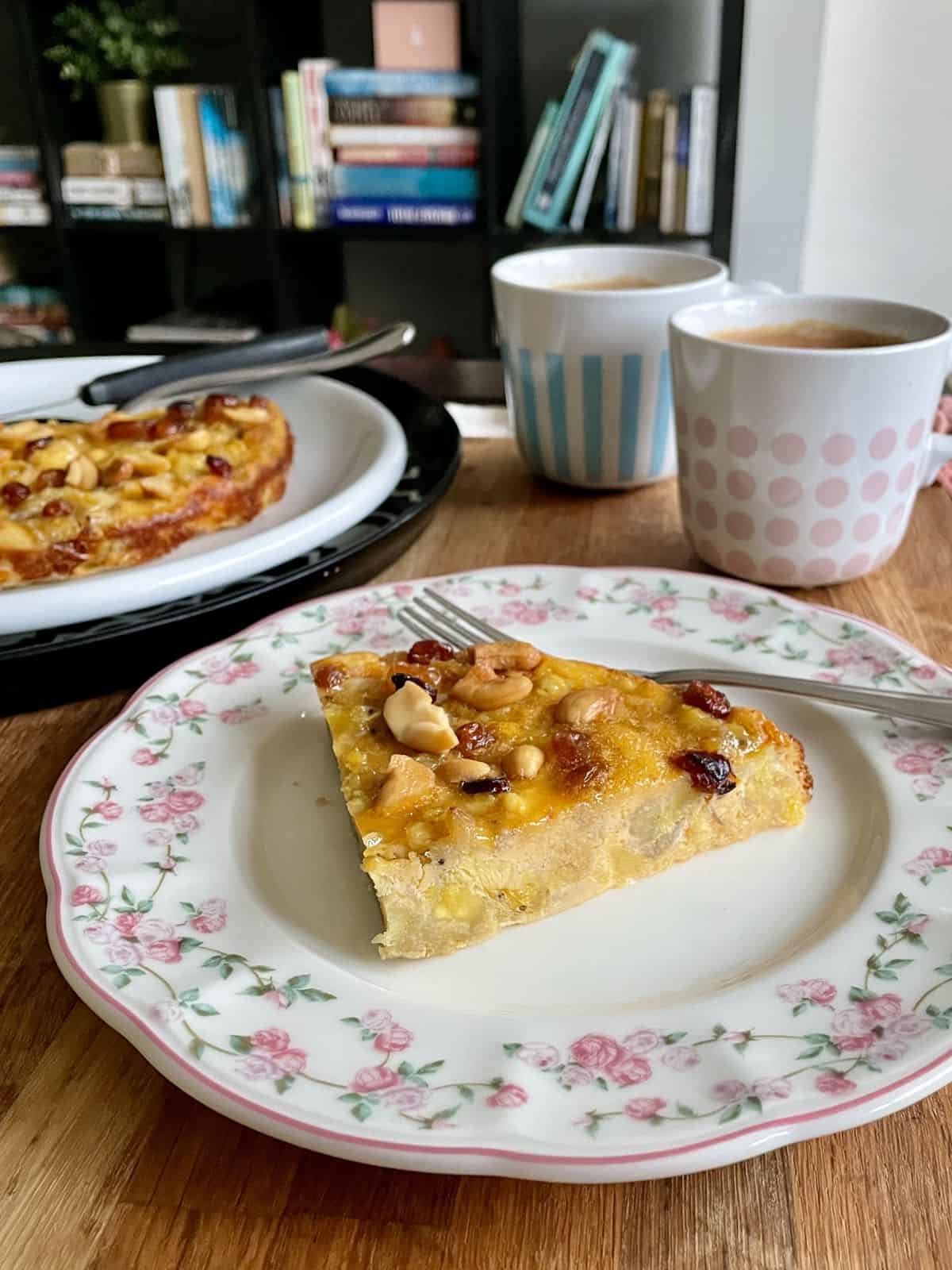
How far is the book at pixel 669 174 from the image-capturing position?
8.95 ft

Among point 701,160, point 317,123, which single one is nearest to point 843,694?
point 701,160

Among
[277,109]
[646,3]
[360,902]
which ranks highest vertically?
[646,3]

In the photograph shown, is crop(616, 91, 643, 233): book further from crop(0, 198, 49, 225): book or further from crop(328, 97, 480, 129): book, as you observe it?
crop(0, 198, 49, 225): book

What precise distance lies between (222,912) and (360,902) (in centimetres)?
8

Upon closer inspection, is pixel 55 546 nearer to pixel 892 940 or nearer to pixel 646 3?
pixel 892 940

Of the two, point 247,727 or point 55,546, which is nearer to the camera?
point 247,727

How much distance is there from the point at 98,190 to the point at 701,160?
1.81 metres

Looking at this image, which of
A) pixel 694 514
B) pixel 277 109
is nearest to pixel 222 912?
pixel 694 514

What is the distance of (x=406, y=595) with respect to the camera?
94 centimetres

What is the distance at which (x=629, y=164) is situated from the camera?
9.24 ft

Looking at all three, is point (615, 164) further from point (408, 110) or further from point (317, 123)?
point (317, 123)

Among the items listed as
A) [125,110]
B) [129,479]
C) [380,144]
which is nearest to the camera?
[129,479]

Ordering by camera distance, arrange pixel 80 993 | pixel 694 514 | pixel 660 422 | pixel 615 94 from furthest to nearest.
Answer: pixel 615 94 → pixel 660 422 → pixel 694 514 → pixel 80 993

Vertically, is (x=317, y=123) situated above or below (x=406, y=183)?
above
